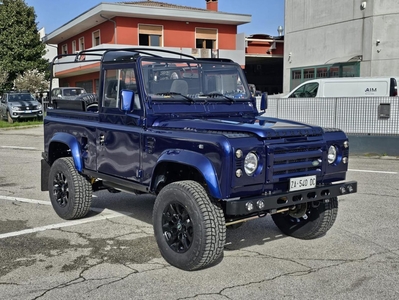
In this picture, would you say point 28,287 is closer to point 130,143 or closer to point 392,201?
point 130,143

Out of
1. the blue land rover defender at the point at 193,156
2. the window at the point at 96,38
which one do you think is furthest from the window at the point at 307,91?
the window at the point at 96,38

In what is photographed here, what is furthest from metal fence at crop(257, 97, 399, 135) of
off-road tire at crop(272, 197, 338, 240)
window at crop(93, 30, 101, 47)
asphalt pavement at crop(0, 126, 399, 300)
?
window at crop(93, 30, 101, 47)

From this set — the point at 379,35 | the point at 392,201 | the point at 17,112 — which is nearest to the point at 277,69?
the point at 379,35

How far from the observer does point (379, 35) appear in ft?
73.4

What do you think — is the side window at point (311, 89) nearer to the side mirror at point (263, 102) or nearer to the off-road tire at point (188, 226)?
the side mirror at point (263, 102)

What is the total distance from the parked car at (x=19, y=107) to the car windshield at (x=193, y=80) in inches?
830

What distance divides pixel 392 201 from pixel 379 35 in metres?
17.1

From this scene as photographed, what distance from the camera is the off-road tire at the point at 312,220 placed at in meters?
5.28

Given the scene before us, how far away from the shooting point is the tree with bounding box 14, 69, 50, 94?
33.7 meters

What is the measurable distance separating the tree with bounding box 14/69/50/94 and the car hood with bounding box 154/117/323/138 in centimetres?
3117

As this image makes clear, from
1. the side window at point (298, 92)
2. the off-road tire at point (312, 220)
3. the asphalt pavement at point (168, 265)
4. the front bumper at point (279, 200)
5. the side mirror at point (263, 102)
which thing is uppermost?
the side window at point (298, 92)

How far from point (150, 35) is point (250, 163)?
2657 centimetres

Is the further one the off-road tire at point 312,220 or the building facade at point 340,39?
the building facade at point 340,39

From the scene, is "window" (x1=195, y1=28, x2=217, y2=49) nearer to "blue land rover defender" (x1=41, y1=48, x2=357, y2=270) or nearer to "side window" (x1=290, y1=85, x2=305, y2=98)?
"side window" (x1=290, y1=85, x2=305, y2=98)
